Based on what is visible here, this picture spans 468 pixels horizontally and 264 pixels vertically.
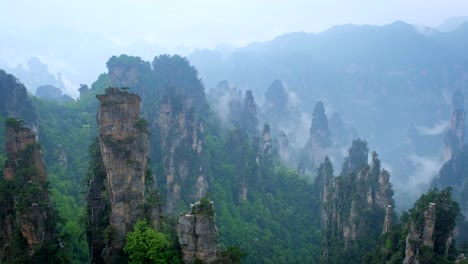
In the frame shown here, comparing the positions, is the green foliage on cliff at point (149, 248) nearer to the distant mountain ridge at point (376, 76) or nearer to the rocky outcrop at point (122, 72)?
the rocky outcrop at point (122, 72)

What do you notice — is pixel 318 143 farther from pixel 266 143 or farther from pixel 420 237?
pixel 420 237

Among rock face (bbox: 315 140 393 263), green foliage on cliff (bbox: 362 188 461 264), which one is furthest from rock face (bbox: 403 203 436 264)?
rock face (bbox: 315 140 393 263)

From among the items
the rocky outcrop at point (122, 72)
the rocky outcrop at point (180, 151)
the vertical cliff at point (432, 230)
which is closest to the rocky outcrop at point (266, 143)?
the rocky outcrop at point (180, 151)

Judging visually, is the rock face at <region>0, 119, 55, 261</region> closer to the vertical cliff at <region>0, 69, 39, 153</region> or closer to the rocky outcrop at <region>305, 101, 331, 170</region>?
the vertical cliff at <region>0, 69, 39, 153</region>

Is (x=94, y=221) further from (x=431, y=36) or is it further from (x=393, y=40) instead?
(x=431, y=36)

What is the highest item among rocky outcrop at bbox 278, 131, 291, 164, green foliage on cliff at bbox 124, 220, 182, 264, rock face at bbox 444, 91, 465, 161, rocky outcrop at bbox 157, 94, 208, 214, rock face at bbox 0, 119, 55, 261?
rock face at bbox 444, 91, 465, 161

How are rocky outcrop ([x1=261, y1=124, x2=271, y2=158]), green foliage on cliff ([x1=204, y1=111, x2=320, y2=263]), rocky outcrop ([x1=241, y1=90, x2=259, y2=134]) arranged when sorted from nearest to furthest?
1. green foliage on cliff ([x1=204, y1=111, x2=320, y2=263])
2. rocky outcrop ([x1=261, y1=124, x2=271, y2=158])
3. rocky outcrop ([x1=241, y1=90, x2=259, y2=134])

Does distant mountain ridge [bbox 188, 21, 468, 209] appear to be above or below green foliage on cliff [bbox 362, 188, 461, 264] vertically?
above
